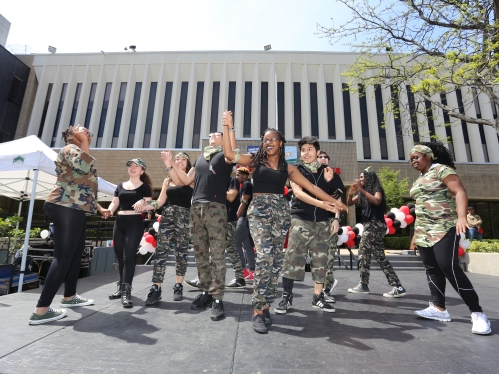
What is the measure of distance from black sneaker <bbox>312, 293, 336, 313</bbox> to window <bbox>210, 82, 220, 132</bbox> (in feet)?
63.0

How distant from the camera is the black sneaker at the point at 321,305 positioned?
3304mm

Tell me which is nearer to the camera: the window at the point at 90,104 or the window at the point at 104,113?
the window at the point at 104,113

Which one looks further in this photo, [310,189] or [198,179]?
[198,179]

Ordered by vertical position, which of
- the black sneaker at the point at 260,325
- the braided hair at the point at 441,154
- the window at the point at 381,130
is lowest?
the black sneaker at the point at 260,325

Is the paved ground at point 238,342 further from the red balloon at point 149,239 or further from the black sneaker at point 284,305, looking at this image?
the red balloon at point 149,239

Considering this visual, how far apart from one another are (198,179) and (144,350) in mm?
1837

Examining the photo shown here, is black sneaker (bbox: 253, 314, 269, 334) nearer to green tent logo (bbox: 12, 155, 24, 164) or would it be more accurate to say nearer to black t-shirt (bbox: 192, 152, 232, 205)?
black t-shirt (bbox: 192, 152, 232, 205)

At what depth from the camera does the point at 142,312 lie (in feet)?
10.4

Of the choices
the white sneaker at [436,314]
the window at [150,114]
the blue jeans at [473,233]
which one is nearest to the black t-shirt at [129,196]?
the white sneaker at [436,314]

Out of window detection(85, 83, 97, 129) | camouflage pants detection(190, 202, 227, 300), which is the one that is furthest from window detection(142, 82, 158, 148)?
camouflage pants detection(190, 202, 227, 300)

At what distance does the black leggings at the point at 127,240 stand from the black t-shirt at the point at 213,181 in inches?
39.7

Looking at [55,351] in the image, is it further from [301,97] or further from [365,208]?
[301,97]

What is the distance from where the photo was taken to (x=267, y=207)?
285 cm

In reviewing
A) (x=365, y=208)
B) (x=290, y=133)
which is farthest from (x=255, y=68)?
(x=365, y=208)
